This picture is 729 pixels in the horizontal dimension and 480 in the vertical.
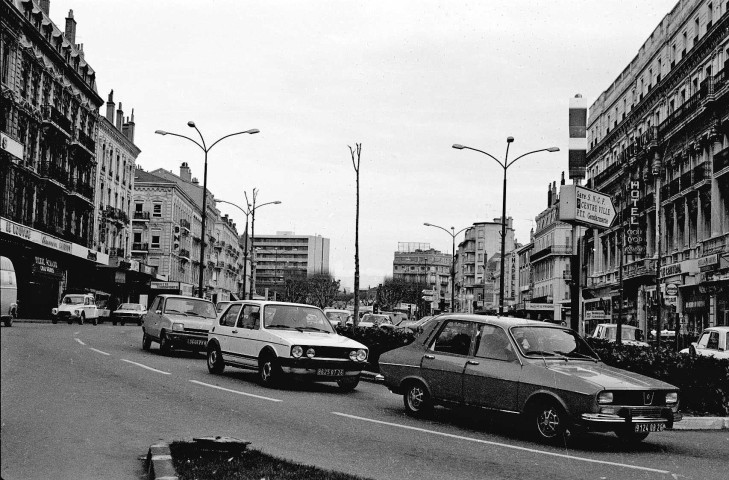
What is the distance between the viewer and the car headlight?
9.93 m

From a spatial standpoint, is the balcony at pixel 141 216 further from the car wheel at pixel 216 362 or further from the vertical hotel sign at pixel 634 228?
the car wheel at pixel 216 362

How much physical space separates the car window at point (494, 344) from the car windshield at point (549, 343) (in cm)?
15

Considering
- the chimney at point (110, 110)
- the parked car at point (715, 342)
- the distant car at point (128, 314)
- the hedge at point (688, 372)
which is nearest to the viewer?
the hedge at point (688, 372)

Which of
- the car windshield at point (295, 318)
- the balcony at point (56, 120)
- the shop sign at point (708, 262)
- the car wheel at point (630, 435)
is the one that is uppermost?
the balcony at point (56, 120)

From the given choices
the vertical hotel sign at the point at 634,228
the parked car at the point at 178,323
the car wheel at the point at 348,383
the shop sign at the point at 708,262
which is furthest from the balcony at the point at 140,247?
the car wheel at the point at 348,383

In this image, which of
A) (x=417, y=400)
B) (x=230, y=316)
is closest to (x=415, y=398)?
(x=417, y=400)

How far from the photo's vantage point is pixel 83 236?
64.6 meters

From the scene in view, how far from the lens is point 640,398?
10.2 meters

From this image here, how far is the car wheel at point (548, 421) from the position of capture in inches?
404

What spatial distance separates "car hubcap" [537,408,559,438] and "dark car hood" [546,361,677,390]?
505 millimetres

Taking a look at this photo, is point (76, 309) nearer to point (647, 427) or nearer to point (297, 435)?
point (297, 435)

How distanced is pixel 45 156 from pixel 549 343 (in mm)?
50095

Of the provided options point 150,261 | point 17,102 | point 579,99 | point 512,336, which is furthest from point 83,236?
point 512,336

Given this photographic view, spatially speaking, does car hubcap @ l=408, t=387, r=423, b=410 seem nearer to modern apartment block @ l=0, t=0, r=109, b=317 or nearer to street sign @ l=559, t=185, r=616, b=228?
street sign @ l=559, t=185, r=616, b=228
